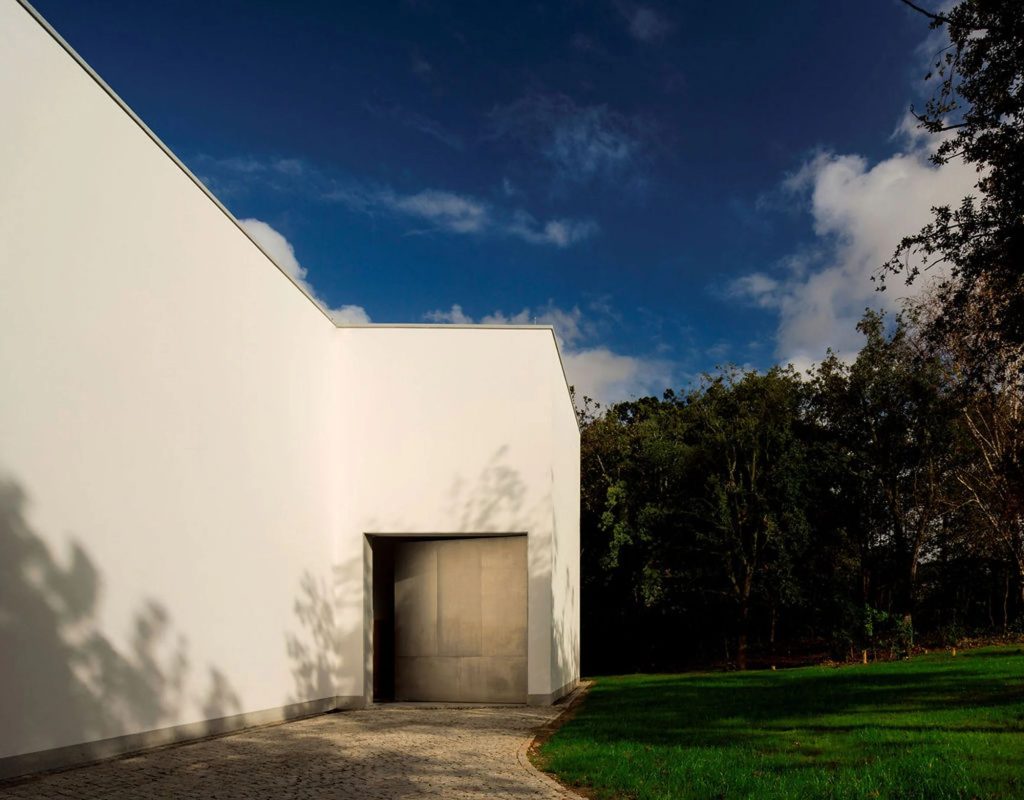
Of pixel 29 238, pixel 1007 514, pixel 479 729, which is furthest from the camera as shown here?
pixel 1007 514

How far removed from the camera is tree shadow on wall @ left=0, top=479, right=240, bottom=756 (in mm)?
5996

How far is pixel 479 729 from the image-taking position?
9680mm

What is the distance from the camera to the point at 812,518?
25891 millimetres

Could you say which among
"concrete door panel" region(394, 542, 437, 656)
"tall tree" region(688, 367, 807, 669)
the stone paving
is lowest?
the stone paving

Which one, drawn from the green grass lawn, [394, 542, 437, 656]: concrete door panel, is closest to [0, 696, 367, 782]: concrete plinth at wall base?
[394, 542, 437, 656]: concrete door panel

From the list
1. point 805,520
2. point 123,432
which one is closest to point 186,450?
point 123,432

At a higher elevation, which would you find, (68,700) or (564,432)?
(564,432)

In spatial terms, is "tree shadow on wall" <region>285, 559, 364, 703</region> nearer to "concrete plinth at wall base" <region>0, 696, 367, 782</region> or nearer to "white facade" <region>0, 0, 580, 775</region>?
"white facade" <region>0, 0, 580, 775</region>

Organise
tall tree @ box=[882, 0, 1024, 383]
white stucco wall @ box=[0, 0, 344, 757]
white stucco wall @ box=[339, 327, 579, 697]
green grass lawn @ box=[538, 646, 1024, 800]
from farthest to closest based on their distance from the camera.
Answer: white stucco wall @ box=[339, 327, 579, 697] < tall tree @ box=[882, 0, 1024, 383] < white stucco wall @ box=[0, 0, 344, 757] < green grass lawn @ box=[538, 646, 1024, 800]

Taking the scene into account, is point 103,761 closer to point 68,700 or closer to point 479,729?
point 68,700

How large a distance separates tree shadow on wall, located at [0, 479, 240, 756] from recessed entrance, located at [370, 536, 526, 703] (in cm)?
643

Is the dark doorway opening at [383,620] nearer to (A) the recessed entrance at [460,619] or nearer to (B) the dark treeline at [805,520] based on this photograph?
(A) the recessed entrance at [460,619]

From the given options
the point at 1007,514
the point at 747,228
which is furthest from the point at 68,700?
the point at 747,228

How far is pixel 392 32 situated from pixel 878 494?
21.4 meters
